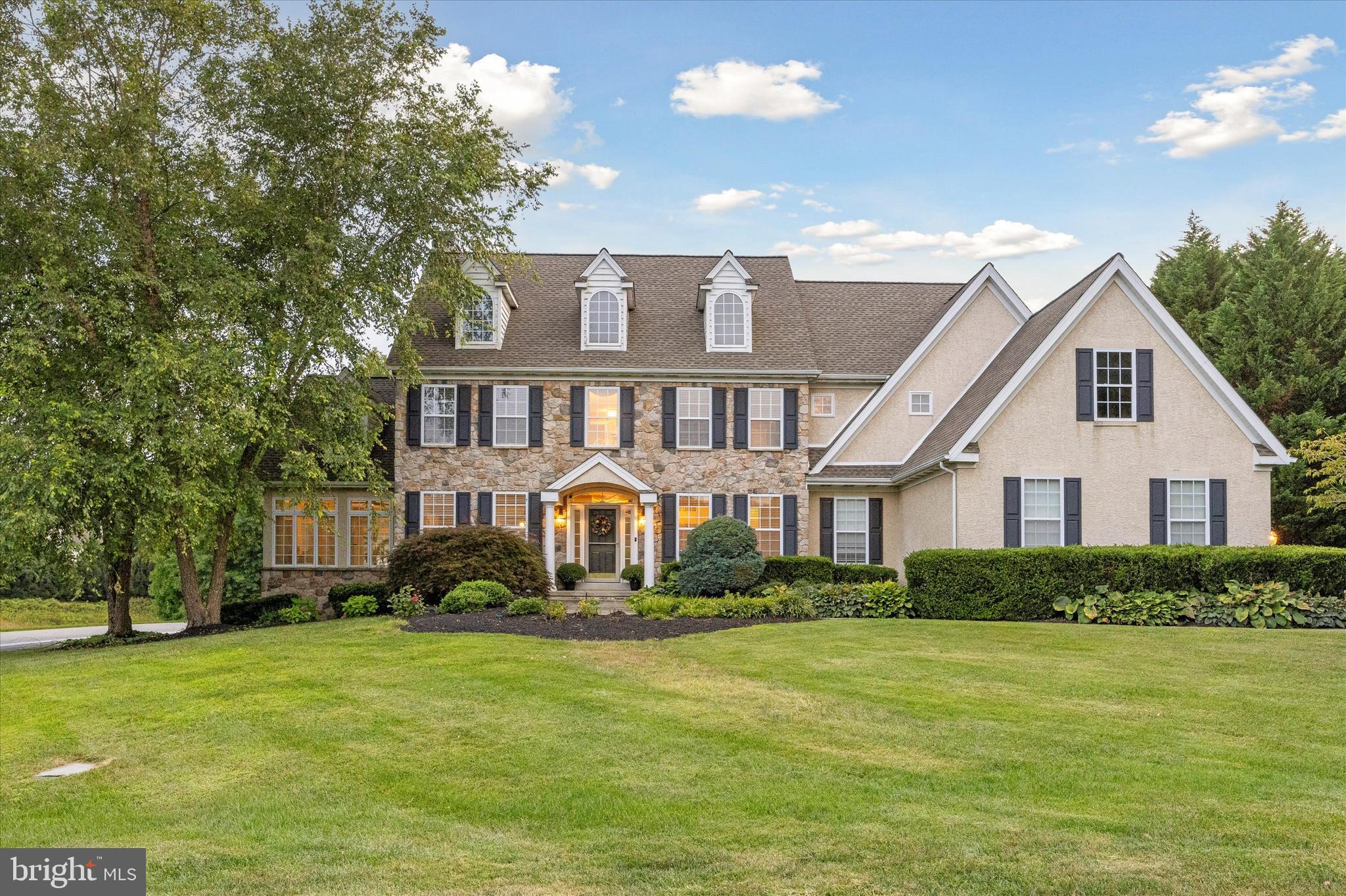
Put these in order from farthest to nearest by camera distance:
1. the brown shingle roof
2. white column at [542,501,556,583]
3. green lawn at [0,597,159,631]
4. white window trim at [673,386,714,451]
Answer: green lawn at [0,597,159,631] < white window trim at [673,386,714,451] < white column at [542,501,556,583] < the brown shingle roof

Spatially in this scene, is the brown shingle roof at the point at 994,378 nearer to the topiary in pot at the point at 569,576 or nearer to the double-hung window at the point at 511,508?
the topiary in pot at the point at 569,576

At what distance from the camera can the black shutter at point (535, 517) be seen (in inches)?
972

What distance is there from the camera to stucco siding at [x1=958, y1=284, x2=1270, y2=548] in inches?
799

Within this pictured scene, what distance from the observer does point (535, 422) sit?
2497 centimetres

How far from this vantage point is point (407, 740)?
9070 millimetres

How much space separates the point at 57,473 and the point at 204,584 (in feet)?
51.9

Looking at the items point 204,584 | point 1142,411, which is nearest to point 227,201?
point 204,584

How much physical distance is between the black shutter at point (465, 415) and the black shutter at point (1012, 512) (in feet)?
40.6

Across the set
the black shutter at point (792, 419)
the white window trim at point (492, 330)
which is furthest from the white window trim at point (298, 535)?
the black shutter at point (792, 419)

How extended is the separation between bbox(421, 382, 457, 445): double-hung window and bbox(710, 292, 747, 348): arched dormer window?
656 cm

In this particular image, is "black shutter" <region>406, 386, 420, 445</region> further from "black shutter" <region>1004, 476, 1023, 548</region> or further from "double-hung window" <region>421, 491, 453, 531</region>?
"black shutter" <region>1004, 476, 1023, 548</region>

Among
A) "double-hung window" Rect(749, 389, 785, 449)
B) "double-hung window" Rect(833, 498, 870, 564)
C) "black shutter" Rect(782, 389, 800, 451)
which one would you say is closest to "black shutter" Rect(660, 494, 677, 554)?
"double-hung window" Rect(749, 389, 785, 449)

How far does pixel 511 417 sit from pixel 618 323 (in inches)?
138

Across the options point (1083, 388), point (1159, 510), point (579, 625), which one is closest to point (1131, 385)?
point (1083, 388)
